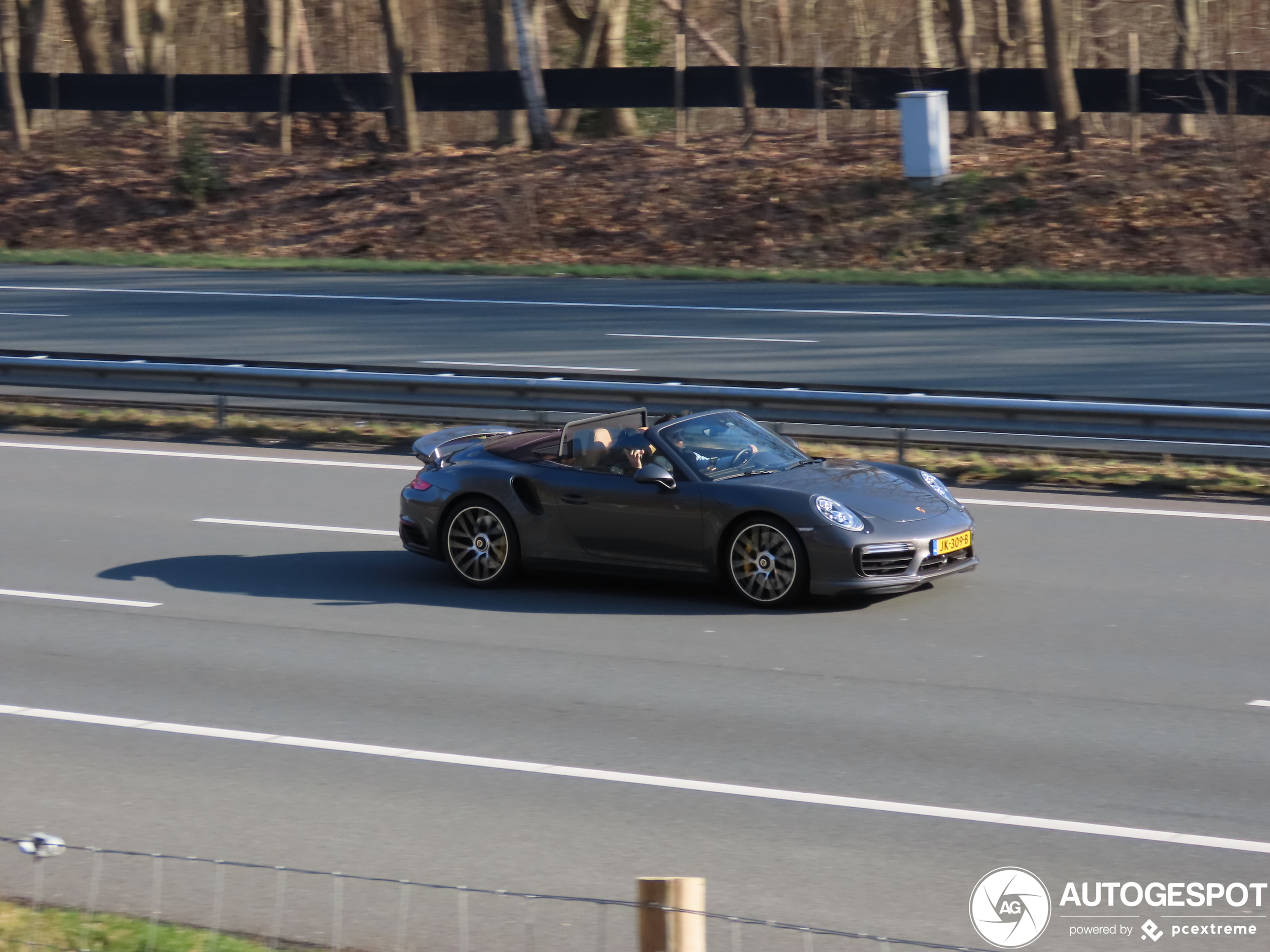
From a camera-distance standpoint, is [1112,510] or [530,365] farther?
[530,365]

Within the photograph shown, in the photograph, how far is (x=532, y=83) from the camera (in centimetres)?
3588

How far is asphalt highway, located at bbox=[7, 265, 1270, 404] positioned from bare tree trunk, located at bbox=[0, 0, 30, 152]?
1467 cm

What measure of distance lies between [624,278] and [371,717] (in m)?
19.4

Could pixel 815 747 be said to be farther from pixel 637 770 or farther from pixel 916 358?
pixel 916 358

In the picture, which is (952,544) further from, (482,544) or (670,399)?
(670,399)

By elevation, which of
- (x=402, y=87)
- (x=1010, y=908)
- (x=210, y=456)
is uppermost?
(x=402, y=87)

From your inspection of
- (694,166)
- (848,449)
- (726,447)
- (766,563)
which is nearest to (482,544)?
(726,447)

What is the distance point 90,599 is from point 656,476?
12.7 ft

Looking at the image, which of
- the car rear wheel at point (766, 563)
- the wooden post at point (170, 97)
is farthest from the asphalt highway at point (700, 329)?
the wooden post at point (170, 97)

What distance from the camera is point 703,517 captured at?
10.4 metres

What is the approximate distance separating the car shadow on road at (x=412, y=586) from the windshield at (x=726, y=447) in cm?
78

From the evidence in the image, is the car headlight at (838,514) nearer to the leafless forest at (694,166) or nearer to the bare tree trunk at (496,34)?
the leafless forest at (694,166)

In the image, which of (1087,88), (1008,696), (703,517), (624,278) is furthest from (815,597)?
(1087,88)

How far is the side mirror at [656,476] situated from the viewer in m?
10.5
